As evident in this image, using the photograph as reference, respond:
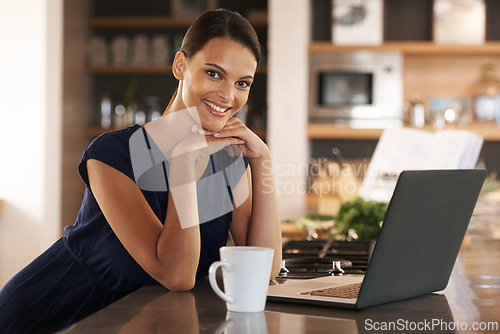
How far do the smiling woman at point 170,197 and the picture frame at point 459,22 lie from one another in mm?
3714

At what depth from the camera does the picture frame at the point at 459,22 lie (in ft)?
15.8

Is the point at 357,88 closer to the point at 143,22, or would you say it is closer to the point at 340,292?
the point at 143,22

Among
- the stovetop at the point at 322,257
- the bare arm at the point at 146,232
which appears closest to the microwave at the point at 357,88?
the stovetop at the point at 322,257

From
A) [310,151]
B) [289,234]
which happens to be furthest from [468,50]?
[289,234]

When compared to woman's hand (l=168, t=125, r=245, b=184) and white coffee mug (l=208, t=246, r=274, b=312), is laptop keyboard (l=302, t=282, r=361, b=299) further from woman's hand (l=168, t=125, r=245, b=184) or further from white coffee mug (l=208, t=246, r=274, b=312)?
woman's hand (l=168, t=125, r=245, b=184)

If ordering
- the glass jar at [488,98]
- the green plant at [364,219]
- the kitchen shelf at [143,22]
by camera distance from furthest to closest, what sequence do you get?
the kitchen shelf at [143,22] → the glass jar at [488,98] → the green plant at [364,219]

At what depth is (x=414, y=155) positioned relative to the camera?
→ 3535mm

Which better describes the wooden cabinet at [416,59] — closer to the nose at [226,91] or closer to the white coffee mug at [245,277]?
the nose at [226,91]

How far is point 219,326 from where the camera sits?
86cm

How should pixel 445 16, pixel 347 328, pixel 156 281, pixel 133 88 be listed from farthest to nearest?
pixel 133 88 < pixel 445 16 < pixel 156 281 < pixel 347 328

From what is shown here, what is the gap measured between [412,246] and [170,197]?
491 millimetres

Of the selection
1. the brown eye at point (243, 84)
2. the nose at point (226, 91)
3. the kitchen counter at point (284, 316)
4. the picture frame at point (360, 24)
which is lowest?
the kitchen counter at point (284, 316)

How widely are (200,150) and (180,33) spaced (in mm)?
4417

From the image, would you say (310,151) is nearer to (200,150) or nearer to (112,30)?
(112,30)
